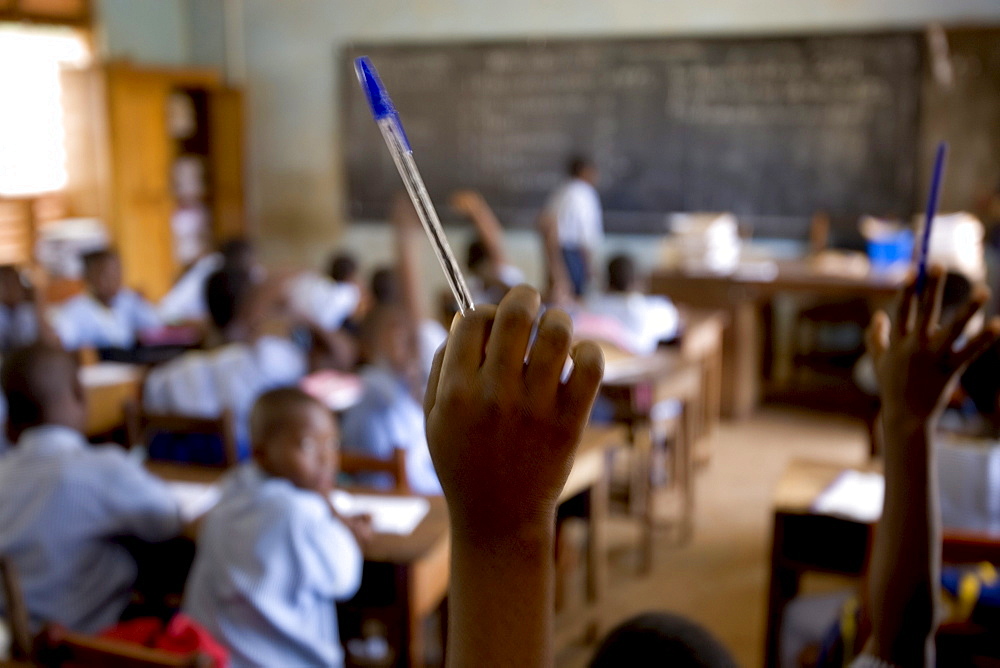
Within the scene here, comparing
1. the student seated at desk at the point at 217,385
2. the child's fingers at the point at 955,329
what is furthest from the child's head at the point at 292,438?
the child's fingers at the point at 955,329

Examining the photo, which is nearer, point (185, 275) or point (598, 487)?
point (598, 487)

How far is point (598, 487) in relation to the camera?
2840 mm

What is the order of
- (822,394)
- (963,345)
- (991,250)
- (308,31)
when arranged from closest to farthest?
(963,345), (991,250), (822,394), (308,31)

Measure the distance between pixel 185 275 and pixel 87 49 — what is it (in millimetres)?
2341

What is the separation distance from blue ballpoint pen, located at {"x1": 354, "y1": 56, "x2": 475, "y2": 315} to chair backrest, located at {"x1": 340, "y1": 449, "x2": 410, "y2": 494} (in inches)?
65.8

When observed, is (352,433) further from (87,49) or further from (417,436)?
(87,49)

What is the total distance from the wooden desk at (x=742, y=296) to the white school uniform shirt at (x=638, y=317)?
1.19 metres

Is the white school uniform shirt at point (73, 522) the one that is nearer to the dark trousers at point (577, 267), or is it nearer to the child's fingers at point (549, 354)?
the child's fingers at point (549, 354)

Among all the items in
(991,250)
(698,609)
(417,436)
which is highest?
(991,250)

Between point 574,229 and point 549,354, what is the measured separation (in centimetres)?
552

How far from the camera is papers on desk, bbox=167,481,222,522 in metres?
2.09

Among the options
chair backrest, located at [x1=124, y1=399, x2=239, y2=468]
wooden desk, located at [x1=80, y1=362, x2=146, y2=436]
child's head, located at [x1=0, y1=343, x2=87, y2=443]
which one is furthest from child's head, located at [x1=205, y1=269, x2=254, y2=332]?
child's head, located at [x1=0, y1=343, x2=87, y2=443]

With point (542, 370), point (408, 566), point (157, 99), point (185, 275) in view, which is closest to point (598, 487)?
point (408, 566)

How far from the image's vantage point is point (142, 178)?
21.4 feet
